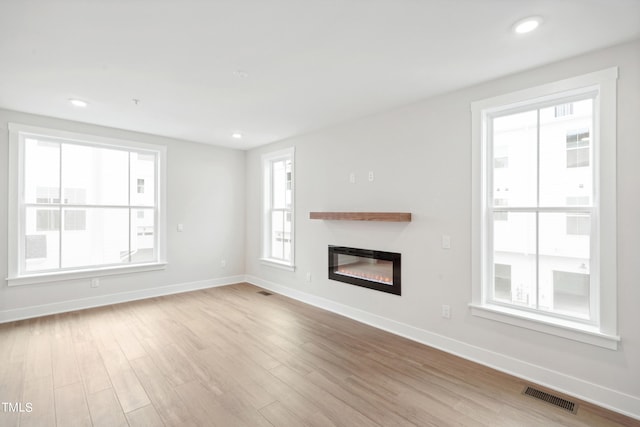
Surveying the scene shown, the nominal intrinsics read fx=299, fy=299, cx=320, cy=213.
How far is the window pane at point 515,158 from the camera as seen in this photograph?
8.75ft

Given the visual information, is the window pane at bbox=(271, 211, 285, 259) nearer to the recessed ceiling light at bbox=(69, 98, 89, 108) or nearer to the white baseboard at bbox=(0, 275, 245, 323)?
the white baseboard at bbox=(0, 275, 245, 323)

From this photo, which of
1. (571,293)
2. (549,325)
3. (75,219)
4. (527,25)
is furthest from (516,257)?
(75,219)

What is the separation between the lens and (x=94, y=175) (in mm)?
4438

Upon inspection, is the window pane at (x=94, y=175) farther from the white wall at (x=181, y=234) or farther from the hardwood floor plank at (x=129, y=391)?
the hardwood floor plank at (x=129, y=391)

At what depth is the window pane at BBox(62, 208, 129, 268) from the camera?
422 centimetres

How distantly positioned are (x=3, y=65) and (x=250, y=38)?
2.23m

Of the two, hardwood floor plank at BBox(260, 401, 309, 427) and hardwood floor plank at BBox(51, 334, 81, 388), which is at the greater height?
hardwood floor plank at BBox(51, 334, 81, 388)

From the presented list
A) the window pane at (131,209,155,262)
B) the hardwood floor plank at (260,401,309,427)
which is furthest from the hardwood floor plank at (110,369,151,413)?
the window pane at (131,209,155,262)

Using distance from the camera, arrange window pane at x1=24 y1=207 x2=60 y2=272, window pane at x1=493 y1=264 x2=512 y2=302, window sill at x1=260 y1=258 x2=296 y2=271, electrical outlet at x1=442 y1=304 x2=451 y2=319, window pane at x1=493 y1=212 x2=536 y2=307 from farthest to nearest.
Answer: window sill at x1=260 y1=258 x2=296 y2=271 < window pane at x1=24 y1=207 x2=60 y2=272 < electrical outlet at x1=442 y1=304 x2=451 y2=319 < window pane at x1=493 y1=264 x2=512 y2=302 < window pane at x1=493 y1=212 x2=536 y2=307

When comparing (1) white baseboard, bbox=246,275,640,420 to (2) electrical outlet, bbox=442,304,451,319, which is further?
(2) electrical outlet, bbox=442,304,451,319

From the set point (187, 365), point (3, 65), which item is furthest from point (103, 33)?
point (187, 365)

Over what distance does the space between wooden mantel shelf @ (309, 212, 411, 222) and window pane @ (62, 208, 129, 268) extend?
2.98m

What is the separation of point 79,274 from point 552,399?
550 cm

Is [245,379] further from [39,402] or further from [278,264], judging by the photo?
[278,264]
